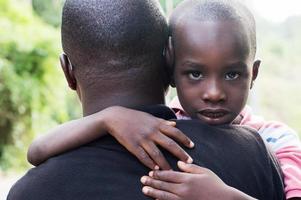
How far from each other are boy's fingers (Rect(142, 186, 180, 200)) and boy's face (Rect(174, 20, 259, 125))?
0.48 metres

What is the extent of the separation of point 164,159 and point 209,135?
6.1 inches

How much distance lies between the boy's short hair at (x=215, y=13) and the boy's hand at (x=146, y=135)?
0.45 m

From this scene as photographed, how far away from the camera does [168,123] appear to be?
1.73 m

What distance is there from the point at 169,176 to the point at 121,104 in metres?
0.27

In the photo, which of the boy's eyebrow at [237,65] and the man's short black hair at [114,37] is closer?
the man's short black hair at [114,37]

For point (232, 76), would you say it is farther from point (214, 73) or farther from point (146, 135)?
point (146, 135)

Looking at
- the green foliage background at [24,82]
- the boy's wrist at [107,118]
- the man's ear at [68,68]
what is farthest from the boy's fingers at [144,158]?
the green foliage background at [24,82]

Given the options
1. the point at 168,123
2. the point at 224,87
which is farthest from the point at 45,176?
the point at 224,87

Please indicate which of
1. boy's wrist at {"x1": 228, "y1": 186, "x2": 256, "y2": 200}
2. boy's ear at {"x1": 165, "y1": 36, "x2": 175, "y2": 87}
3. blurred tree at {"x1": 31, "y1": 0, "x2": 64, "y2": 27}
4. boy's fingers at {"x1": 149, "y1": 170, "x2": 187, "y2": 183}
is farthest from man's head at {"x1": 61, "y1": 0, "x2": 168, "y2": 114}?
blurred tree at {"x1": 31, "y1": 0, "x2": 64, "y2": 27}

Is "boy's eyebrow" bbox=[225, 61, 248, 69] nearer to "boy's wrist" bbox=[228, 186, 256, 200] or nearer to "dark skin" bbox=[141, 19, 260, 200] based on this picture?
"dark skin" bbox=[141, 19, 260, 200]

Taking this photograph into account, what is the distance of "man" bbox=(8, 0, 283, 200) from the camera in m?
1.69

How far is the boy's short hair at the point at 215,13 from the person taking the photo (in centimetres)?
202

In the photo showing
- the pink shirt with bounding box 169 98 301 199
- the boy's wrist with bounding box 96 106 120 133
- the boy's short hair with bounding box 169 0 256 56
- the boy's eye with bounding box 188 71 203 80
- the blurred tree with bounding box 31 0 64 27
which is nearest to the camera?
the boy's wrist with bounding box 96 106 120 133

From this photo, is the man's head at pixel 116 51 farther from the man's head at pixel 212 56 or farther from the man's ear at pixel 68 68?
the man's head at pixel 212 56
